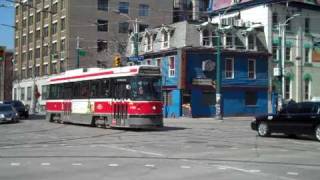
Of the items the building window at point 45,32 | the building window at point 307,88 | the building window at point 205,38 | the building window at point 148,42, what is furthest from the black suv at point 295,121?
the building window at point 45,32

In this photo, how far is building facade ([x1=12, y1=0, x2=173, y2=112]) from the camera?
82062mm

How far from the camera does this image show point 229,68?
58.5 m

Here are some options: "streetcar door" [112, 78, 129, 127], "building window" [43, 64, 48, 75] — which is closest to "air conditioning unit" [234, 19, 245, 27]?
"streetcar door" [112, 78, 129, 127]

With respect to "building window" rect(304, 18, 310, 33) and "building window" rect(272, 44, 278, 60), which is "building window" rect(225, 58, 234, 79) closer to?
"building window" rect(272, 44, 278, 60)

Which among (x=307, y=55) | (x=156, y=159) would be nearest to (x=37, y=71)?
(x=307, y=55)

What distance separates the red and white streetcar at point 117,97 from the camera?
29.3m

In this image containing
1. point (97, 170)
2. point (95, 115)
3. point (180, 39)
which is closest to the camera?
point (97, 170)

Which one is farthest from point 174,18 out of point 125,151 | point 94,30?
point 125,151

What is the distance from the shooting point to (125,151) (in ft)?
61.5

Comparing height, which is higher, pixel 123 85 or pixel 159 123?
pixel 123 85

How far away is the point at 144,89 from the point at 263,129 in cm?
634

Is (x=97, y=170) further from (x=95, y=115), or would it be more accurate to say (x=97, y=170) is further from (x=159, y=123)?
(x=95, y=115)

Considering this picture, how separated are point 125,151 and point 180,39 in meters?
39.0

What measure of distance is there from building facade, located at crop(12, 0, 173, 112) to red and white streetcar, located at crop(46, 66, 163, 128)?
127ft
